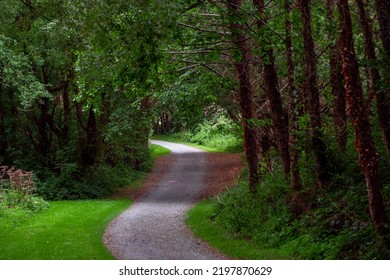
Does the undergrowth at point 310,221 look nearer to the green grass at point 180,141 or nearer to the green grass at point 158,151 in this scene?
the green grass at point 158,151

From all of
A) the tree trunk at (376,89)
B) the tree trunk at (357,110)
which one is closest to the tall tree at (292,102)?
the tree trunk at (376,89)

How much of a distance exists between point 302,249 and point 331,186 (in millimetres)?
2455

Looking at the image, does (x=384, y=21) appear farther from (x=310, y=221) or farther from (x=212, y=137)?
(x=212, y=137)

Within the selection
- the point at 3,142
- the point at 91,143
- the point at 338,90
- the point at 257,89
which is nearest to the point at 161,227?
the point at 338,90

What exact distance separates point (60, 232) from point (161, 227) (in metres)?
3.15

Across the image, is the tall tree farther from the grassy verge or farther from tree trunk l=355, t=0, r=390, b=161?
the grassy verge

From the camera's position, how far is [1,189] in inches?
786

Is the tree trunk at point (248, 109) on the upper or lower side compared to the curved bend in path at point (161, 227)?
upper

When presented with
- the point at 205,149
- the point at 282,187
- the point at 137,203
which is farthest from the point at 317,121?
the point at 205,149

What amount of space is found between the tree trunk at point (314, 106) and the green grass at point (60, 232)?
5653 mm

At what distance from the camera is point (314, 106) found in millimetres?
13047

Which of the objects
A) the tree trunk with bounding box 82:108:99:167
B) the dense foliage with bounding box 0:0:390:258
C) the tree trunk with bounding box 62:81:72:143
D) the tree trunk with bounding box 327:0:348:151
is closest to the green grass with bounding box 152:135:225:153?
the tree trunk with bounding box 82:108:99:167

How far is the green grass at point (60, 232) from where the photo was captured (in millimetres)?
12508

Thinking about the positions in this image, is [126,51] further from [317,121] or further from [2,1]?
[2,1]
